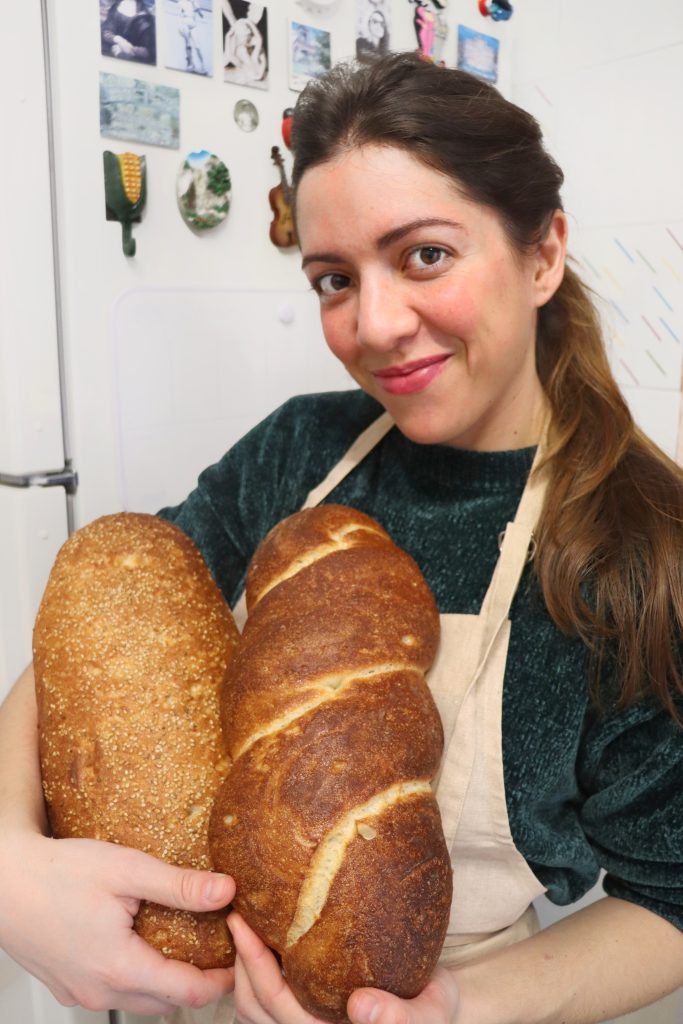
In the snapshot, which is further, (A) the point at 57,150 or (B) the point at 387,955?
(A) the point at 57,150

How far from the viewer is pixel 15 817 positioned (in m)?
0.79

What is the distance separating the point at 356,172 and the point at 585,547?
1.56ft

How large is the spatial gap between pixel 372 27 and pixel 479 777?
1.37m

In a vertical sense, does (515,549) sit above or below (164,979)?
above

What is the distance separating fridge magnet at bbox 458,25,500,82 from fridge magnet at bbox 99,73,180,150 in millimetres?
712

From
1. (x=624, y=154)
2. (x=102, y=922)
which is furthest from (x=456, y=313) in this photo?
(x=624, y=154)

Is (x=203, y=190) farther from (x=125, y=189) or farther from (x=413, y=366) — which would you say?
(x=413, y=366)

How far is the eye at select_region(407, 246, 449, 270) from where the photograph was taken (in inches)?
33.6

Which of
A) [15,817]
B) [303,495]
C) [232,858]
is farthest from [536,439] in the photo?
[15,817]

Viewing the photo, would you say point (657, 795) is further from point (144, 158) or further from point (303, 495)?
point (144, 158)

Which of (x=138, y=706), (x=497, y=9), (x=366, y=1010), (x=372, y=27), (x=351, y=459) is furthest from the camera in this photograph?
(x=497, y=9)

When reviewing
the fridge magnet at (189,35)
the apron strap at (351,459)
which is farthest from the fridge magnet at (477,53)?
the apron strap at (351,459)

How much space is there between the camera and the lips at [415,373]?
897 mm

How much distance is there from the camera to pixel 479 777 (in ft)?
2.85
